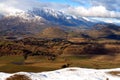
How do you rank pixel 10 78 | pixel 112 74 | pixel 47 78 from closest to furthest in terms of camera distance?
pixel 10 78
pixel 47 78
pixel 112 74

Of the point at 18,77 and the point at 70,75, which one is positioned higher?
the point at 18,77

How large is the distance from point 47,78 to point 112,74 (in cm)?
1957

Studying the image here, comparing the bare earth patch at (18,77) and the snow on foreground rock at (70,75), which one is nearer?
the bare earth patch at (18,77)

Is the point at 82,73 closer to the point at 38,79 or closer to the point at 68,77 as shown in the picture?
the point at 68,77

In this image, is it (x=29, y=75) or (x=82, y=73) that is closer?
(x=29, y=75)

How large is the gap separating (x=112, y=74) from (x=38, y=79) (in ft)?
75.2

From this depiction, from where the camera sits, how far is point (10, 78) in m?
56.2

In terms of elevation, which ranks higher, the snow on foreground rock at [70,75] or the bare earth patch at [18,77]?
the bare earth patch at [18,77]

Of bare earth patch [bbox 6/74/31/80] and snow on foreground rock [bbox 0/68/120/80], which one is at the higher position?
bare earth patch [bbox 6/74/31/80]

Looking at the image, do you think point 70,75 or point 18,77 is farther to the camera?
point 70,75

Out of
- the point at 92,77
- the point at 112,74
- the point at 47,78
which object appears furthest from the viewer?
the point at 112,74

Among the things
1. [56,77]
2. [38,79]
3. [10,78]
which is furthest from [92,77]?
[10,78]

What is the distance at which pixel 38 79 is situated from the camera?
56.8 meters

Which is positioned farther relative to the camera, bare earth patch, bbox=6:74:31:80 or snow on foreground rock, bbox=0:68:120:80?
snow on foreground rock, bbox=0:68:120:80
